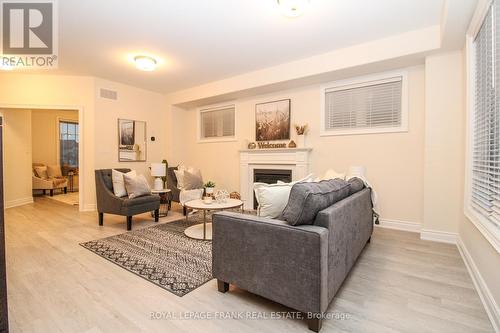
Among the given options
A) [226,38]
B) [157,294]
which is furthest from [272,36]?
[157,294]

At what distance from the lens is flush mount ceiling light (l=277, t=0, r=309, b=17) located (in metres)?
2.45

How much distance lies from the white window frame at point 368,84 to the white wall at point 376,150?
66 mm

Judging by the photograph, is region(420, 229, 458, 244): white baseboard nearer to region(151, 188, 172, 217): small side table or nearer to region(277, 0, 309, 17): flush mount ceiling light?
region(277, 0, 309, 17): flush mount ceiling light

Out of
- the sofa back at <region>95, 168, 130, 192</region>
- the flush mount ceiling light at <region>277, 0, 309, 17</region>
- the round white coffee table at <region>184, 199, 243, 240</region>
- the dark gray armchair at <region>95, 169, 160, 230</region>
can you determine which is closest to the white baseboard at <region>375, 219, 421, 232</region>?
the round white coffee table at <region>184, 199, 243, 240</region>

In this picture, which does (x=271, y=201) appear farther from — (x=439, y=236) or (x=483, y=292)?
(x=439, y=236)

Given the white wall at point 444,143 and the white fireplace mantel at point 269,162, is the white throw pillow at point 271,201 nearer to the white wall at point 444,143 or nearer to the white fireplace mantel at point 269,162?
the white wall at point 444,143

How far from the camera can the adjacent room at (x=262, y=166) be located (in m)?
1.77

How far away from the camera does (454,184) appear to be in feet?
10.5

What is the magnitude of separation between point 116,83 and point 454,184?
6.37 meters

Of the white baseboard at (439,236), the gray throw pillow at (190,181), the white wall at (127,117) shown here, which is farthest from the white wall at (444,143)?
the white wall at (127,117)

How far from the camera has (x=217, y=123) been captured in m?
6.04

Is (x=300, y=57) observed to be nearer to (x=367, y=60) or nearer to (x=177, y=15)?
(x=367, y=60)

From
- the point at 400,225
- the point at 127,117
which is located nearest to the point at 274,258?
the point at 400,225

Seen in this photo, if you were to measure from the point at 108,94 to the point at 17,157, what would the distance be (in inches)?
107
